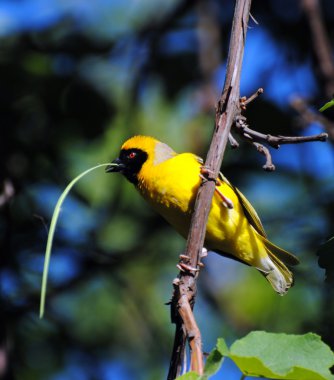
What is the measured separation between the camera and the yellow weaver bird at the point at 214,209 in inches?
150

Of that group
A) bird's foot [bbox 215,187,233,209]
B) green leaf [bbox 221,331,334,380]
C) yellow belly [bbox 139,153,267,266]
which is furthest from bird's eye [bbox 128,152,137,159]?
green leaf [bbox 221,331,334,380]

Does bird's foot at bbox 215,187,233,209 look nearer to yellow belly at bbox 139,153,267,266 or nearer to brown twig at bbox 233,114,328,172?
yellow belly at bbox 139,153,267,266

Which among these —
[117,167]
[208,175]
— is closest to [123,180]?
[117,167]

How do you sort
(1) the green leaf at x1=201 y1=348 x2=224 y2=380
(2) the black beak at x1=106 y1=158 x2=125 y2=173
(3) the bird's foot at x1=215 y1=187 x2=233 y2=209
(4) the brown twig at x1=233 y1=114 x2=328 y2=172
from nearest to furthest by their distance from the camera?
(1) the green leaf at x1=201 y1=348 x2=224 y2=380, (4) the brown twig at x1=233 y1=114 x2=328 y2=172, (3) the bird's foot at x1=215 y1=187 x2=233 y2=209, (2) the black beak at x1=106 y1=158 x2=125 y2=173

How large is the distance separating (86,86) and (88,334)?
180 centimetres

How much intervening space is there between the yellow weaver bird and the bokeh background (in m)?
0.78

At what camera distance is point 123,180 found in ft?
18.0

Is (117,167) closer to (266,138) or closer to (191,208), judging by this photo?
(191,208)

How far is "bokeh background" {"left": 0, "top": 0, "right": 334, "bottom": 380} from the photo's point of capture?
5004 millimetres

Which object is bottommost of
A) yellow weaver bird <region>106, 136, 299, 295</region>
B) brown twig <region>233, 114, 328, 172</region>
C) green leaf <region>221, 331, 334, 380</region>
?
yellow weaver bird <region>106, 136, 299, 295</region>

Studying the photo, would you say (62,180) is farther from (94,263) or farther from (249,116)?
(249,116)

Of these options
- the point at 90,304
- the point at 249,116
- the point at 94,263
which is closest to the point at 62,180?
the point at 94,263

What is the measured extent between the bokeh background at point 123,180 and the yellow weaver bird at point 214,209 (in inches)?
30.7

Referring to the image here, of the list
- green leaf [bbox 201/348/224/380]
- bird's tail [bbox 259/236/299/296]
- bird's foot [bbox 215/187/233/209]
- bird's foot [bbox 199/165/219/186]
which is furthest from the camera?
bird's tail [bbox 259/236/299/296]
